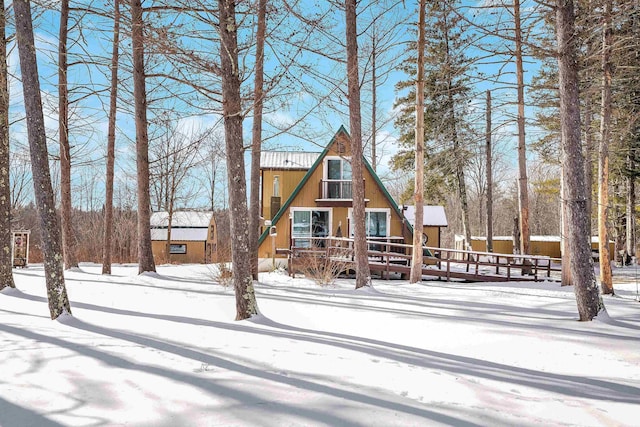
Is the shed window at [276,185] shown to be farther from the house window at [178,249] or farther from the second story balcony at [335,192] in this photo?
the house window at [178,249]

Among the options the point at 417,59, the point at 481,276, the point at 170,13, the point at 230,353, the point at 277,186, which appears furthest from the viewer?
the point at 277,186

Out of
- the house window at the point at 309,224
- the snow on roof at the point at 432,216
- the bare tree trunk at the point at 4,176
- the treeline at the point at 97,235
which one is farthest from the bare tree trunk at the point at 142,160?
the treeline at the point at 97,235

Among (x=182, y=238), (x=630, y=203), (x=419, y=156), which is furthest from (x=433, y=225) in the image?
(x=182, y=238)

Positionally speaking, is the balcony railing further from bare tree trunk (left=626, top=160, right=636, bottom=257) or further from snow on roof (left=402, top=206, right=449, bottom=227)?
bare tree trunk (left=626, top=160, right=636, bottom=257)

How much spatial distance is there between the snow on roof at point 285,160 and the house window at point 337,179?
2.66 metres

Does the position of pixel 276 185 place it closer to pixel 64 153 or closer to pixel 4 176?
pixel 64 153

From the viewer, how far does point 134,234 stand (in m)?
35.0

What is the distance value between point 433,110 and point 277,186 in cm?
950

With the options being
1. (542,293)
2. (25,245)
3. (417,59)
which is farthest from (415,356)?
(25,245)

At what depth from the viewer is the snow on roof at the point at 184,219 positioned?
34531mm

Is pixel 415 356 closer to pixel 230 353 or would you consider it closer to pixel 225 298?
pixel 230 353

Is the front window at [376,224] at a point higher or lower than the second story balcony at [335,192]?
lower

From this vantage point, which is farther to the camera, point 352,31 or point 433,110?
point 433,110

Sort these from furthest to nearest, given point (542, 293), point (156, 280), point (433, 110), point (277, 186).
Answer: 1. point (433, 110)
2. point (277, 186)
3. point (156, 280)
4. point (542, 293)
